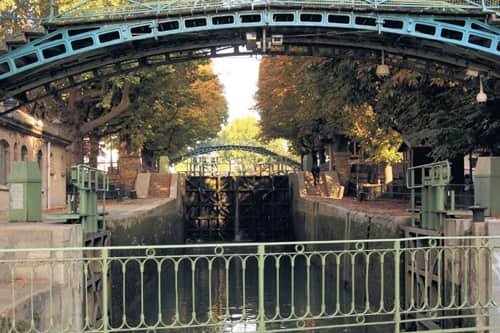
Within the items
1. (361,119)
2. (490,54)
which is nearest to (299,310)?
(490,54)

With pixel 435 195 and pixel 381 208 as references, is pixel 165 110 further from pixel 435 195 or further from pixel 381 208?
pixel 435 195

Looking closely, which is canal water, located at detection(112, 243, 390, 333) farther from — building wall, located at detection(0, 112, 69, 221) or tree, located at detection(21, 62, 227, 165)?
tree, located at detection(21, 62, 227, 165)

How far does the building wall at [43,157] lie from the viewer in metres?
18.6

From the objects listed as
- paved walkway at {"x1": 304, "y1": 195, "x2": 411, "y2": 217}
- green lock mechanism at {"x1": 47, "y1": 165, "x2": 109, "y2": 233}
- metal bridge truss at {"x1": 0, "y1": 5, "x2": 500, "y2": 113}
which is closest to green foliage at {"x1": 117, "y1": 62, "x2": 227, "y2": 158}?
metal bridge truss at {"x1": 0, "y1": 5, "x2": 500, "y2": 113}

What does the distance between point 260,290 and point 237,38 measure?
36.2ft

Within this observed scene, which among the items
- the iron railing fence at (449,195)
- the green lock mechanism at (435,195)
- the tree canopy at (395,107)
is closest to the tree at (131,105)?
the tree canopy at (395,107)

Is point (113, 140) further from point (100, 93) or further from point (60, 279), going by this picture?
point (60, 279)

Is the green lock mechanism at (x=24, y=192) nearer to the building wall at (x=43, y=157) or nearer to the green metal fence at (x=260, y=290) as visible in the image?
the green metal fence at (x=260, y=290)

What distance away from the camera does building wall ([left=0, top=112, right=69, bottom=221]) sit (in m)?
18.6

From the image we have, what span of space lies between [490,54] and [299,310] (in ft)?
27.0

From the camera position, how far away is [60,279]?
9797 millimetres

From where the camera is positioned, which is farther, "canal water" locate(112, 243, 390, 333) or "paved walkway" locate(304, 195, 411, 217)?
"paved walkway" locate(304, 195, 411, 217)

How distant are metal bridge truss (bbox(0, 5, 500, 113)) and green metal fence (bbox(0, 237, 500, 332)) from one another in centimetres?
524

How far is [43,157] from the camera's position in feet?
74.0
